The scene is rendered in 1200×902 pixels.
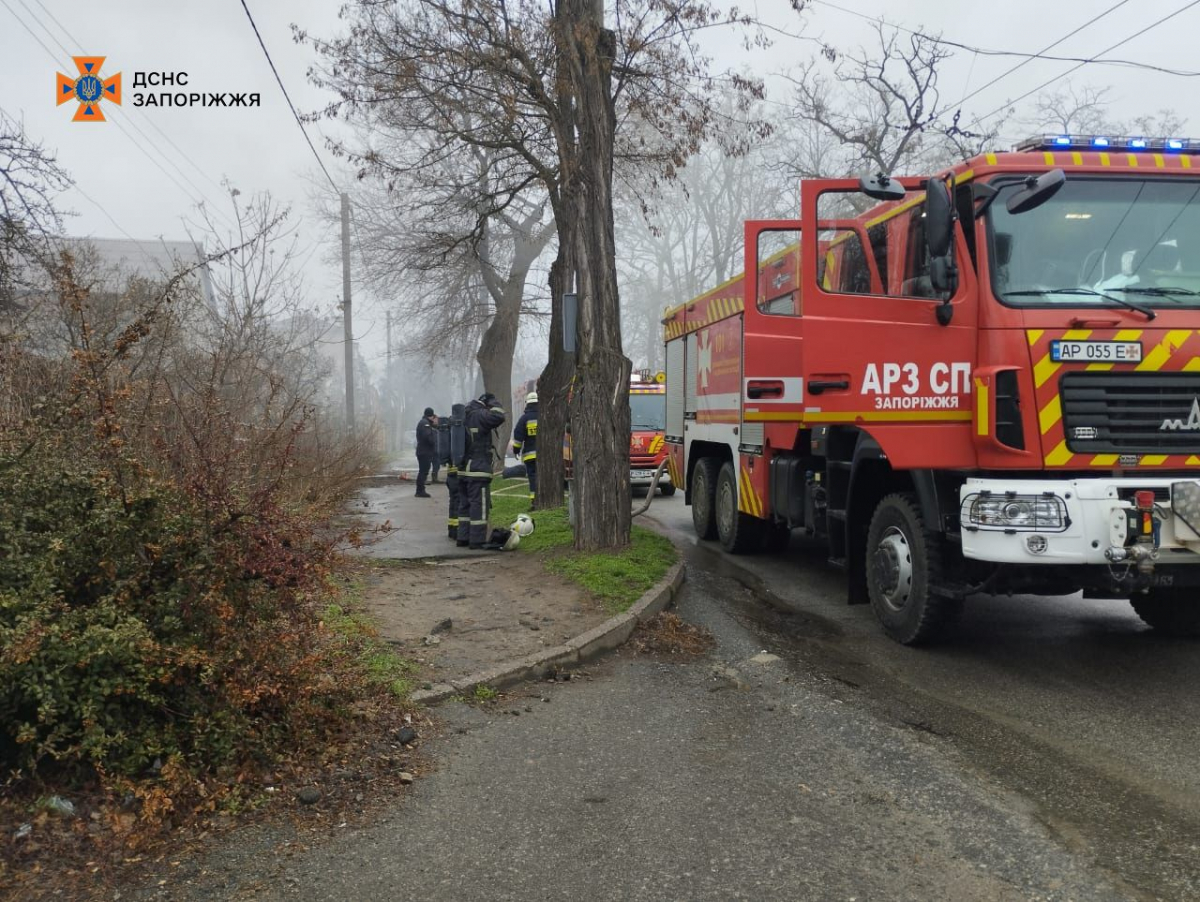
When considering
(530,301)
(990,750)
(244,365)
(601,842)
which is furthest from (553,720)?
(530,301)

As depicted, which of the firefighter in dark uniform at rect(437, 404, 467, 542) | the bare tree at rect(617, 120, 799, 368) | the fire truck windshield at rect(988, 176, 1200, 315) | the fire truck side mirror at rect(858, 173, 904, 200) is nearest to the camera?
the fire truck windshield at rect(988, 176, 1200, 315)

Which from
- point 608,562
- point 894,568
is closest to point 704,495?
point 608,562

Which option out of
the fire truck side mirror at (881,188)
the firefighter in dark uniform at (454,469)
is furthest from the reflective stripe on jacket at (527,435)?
the fire truck side mirror at (881,188)

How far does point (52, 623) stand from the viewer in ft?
11.4

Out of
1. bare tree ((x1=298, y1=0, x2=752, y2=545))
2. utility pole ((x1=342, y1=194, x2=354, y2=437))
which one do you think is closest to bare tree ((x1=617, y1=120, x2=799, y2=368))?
utility pole ((x1=342, y1=194, x2=354, y2=437))

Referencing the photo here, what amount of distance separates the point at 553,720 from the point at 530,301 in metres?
22.7

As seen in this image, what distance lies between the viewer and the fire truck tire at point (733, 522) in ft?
32.3

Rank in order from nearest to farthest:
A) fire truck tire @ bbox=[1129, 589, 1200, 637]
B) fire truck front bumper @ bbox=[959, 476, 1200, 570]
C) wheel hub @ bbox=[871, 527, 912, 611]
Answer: fire truck front bumper @ bbox=[959, 476, 1200, 570]
wheel hub @ bbox=[871, 527, 912, 611]
fire truck tire @ bbox=[1129, 589, 1200, 637]

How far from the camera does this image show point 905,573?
19.6 ft

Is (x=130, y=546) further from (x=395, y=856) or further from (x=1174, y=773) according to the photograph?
(x=1174, y=773)

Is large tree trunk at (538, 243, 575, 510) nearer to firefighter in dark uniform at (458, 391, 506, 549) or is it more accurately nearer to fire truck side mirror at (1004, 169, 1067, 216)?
firefighter in dark uniform at (458, 391, 506, 549)

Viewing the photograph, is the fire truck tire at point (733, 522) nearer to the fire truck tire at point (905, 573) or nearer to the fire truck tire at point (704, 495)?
the fire truck tire at point (704, 495)

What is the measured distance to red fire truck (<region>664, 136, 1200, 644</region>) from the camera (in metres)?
4.96

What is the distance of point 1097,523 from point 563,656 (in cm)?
303
